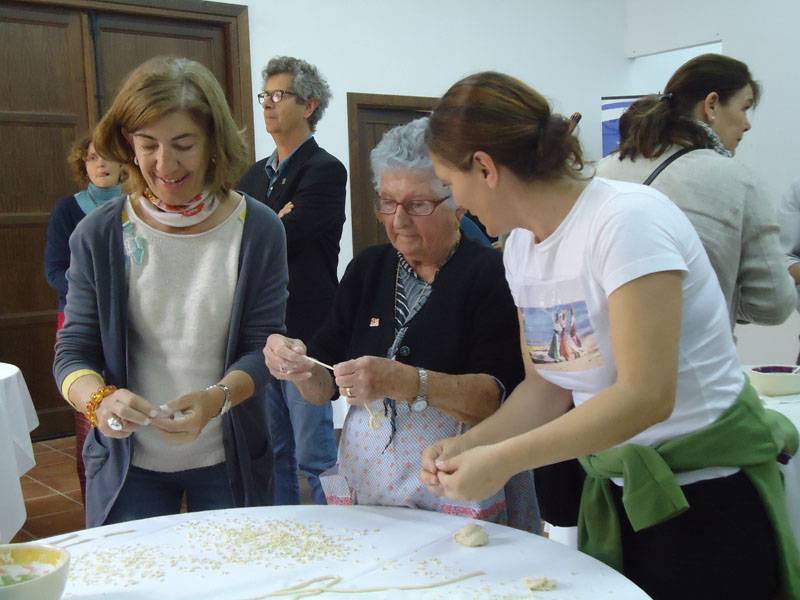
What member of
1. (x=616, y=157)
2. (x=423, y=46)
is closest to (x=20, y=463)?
(x=616, y=157)

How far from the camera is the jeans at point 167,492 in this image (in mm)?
1697

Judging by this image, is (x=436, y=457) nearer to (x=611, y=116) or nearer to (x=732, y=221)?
(x=732, y=221)

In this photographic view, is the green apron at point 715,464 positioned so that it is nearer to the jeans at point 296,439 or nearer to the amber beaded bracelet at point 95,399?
the amber beaded bracelet at point 95,399

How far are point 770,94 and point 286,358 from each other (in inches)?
229

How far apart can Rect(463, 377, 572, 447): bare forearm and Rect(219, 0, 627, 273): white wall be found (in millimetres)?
4468

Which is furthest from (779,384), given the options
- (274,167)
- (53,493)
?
(53,493)

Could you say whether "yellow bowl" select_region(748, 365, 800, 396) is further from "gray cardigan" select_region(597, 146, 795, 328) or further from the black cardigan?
the black cardigan

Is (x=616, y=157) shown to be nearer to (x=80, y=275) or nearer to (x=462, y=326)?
(x=462, y=326)

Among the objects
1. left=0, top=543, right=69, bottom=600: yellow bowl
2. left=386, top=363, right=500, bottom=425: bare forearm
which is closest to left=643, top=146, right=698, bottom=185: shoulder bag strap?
left=386, top=363, right=500, bottom=425: bare forearm

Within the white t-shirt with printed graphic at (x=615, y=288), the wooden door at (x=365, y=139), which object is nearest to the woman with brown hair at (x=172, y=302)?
the white t-shirt with printed graphic at (x=615, y=288)

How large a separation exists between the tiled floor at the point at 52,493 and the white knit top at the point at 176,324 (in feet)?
6.83

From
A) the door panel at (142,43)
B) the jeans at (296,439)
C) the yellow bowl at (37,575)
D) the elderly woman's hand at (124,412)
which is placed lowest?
the jeans at (296,439)

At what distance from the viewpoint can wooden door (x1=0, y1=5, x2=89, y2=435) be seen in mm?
4898

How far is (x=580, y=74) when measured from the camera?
754 centimetres
